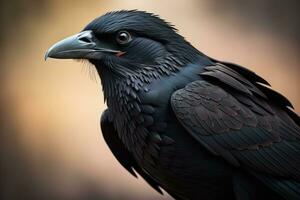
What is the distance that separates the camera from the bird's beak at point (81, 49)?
1.74m

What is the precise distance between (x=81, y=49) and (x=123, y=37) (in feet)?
0.40

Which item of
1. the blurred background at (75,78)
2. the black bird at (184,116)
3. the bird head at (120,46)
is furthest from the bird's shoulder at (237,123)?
the blurred background at (75,78)

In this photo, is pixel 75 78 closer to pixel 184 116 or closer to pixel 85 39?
pixel 85 39

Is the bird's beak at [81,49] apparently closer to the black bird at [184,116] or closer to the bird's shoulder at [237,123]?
the black bird at [184,116]

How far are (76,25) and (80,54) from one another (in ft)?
5.52

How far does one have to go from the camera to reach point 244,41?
→ 10.7 ft

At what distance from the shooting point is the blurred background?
10.7 feet

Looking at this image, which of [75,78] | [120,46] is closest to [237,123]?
[120,46]

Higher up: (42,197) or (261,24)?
(261,24)

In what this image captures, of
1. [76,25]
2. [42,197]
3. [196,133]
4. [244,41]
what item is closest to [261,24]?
[244,41]

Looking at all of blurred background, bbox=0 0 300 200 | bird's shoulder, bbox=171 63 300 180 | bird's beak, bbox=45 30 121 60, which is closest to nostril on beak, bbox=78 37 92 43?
bird's beak, bbox=45 30 121 60

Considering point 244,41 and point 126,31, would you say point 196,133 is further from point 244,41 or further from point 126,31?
point 244,41

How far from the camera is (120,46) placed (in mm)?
1761

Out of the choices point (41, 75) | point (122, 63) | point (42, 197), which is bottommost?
point (42, 197)
